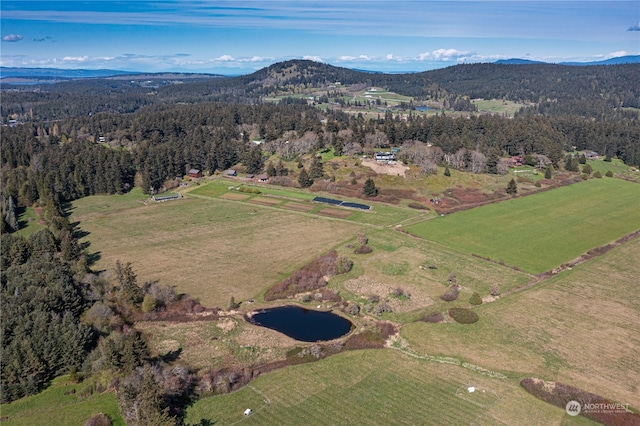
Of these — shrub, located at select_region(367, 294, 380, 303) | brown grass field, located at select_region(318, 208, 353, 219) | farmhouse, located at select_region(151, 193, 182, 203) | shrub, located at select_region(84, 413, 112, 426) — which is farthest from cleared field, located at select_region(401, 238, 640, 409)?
farmhouse, located at select_region(151, 193, 182, 203)

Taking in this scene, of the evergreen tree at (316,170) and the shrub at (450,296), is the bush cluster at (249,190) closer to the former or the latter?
the evergreen tree at (316,170)

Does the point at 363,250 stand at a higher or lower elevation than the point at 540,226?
lower

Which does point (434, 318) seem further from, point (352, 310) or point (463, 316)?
point (352, 310)

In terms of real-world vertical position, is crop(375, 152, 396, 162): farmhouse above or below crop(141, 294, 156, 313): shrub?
above

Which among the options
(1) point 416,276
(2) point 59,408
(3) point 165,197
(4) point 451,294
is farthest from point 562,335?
(3) point 165,197

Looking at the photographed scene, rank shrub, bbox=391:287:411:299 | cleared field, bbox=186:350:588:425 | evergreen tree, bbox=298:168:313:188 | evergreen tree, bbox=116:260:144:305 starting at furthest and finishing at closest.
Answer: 1. evergreen tree, bbox=298:168:313:188
2. shrub, bbox=391:287:411:299
3. evergreen tree, bbox=116:260:144:305
4. cleared field, bbox=186:350:588:425

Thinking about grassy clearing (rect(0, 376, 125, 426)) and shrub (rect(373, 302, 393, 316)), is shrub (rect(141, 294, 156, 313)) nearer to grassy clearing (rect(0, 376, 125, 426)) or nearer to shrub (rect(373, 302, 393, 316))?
grassy clearing (rect(0, 376, 125, 426))
